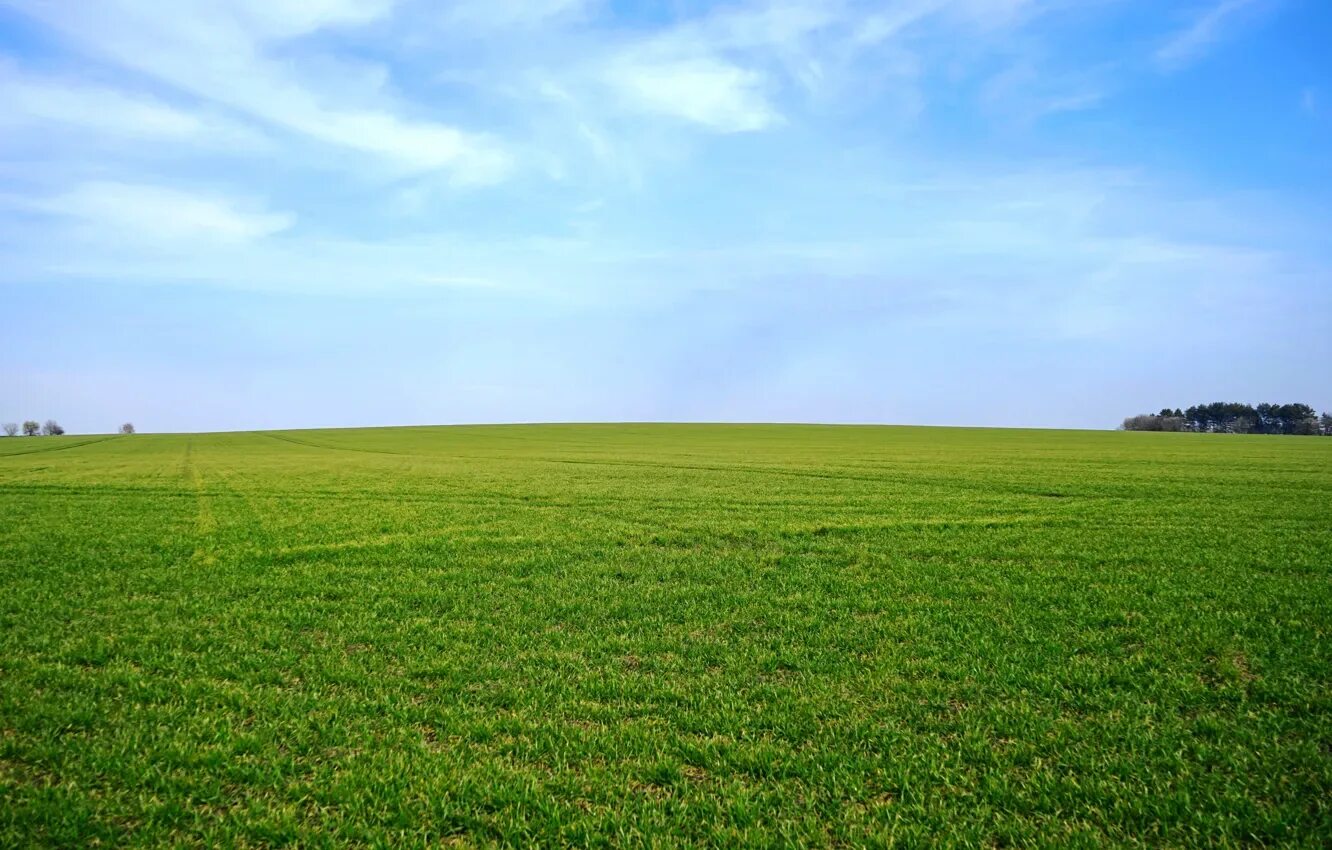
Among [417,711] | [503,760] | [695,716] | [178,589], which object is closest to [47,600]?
[178,589]

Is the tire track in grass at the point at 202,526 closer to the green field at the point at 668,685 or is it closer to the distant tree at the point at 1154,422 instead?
the green field at the point at 668,685

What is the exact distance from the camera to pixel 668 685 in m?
7.29

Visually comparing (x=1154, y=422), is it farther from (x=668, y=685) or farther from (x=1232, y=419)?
(x=668, y=685)

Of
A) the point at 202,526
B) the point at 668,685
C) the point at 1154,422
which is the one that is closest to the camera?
the point at 668,685

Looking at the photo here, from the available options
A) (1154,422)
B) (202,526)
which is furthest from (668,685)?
(1154,422)

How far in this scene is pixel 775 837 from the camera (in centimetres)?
478

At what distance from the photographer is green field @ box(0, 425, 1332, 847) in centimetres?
506

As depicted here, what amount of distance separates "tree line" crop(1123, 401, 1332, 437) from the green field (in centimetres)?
13361

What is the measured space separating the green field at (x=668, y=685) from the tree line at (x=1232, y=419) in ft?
438

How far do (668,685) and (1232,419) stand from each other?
161794 mm

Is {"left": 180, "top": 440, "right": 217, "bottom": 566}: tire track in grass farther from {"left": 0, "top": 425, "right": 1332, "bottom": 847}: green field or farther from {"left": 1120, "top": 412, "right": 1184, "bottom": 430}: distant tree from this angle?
{"left": 1120, "top": 412, "right": 1184, "bottom": 430}: distant tree

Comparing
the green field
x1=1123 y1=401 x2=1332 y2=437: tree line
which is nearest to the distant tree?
x1=1123 y1=401 x2=1332 y2=437: tree line

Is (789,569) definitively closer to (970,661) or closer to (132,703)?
(970,661)

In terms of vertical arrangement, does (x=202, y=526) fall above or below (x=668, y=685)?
above
